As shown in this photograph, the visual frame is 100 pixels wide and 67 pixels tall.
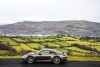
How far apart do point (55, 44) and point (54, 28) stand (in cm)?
291

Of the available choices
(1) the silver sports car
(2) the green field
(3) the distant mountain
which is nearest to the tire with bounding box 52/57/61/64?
(1) the silver sports car

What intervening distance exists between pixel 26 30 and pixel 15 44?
3.19m

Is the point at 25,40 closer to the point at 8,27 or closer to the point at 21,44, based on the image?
the point at 21,44

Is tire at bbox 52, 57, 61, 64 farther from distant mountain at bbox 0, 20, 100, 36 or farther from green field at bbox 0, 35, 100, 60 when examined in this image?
distant mountain at bbox 0, 20, 100, 36

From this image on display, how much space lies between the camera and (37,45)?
1244 inches

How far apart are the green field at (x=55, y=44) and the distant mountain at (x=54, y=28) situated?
120cm

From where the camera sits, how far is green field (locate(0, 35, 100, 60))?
31.1 metres

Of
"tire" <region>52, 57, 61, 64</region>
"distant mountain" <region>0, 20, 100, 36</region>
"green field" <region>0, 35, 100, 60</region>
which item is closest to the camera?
"tire" <region>52, 57, 61, 64</region>

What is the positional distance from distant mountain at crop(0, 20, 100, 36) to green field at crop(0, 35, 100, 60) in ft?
3.95

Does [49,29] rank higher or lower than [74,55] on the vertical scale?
higher

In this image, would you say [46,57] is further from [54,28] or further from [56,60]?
[54,28]

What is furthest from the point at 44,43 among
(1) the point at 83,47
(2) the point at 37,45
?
(1) the point at 83,47

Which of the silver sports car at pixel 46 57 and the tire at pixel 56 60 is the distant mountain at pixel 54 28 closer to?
the silver sports car at pixel 46 57

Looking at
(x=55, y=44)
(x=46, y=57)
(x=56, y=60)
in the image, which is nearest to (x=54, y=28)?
(x=55, y=44)
